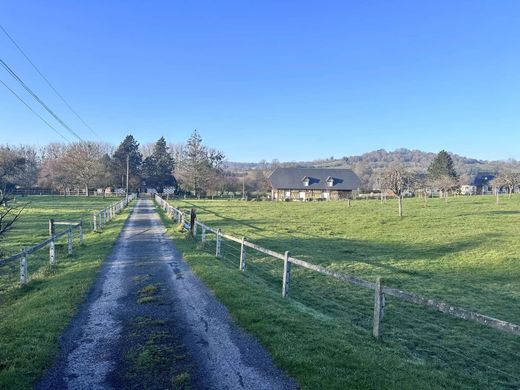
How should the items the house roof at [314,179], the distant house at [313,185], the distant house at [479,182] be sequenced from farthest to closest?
the distant house at [479,182], the house roof at [314,179], the distant house at [313,185]

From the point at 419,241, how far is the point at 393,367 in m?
18.8

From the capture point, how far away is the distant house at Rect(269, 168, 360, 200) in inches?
3556

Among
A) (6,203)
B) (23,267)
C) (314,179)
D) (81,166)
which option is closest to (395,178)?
(23,267)

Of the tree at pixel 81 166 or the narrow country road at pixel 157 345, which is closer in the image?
the narrow country road at pixel 157 345

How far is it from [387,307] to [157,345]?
22.0 feet

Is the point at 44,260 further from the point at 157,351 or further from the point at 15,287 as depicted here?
the point at 157,351

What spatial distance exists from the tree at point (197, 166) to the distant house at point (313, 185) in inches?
554

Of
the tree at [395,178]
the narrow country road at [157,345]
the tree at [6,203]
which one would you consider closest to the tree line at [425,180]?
the tree at [395,178]

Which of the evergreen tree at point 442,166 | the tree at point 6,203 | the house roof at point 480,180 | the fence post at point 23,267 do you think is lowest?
the fence post at point 23,267

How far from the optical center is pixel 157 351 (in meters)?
6.37

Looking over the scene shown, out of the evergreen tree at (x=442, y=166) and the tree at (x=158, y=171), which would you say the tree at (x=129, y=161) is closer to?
the tree at (x=158, y=171)

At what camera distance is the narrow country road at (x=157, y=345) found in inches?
214

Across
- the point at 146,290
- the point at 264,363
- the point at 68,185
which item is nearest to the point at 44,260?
the point at 146,290

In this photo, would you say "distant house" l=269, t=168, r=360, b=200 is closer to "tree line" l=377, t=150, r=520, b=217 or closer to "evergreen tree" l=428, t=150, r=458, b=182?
"tree line" l=377, t=150, r=520, b=217
